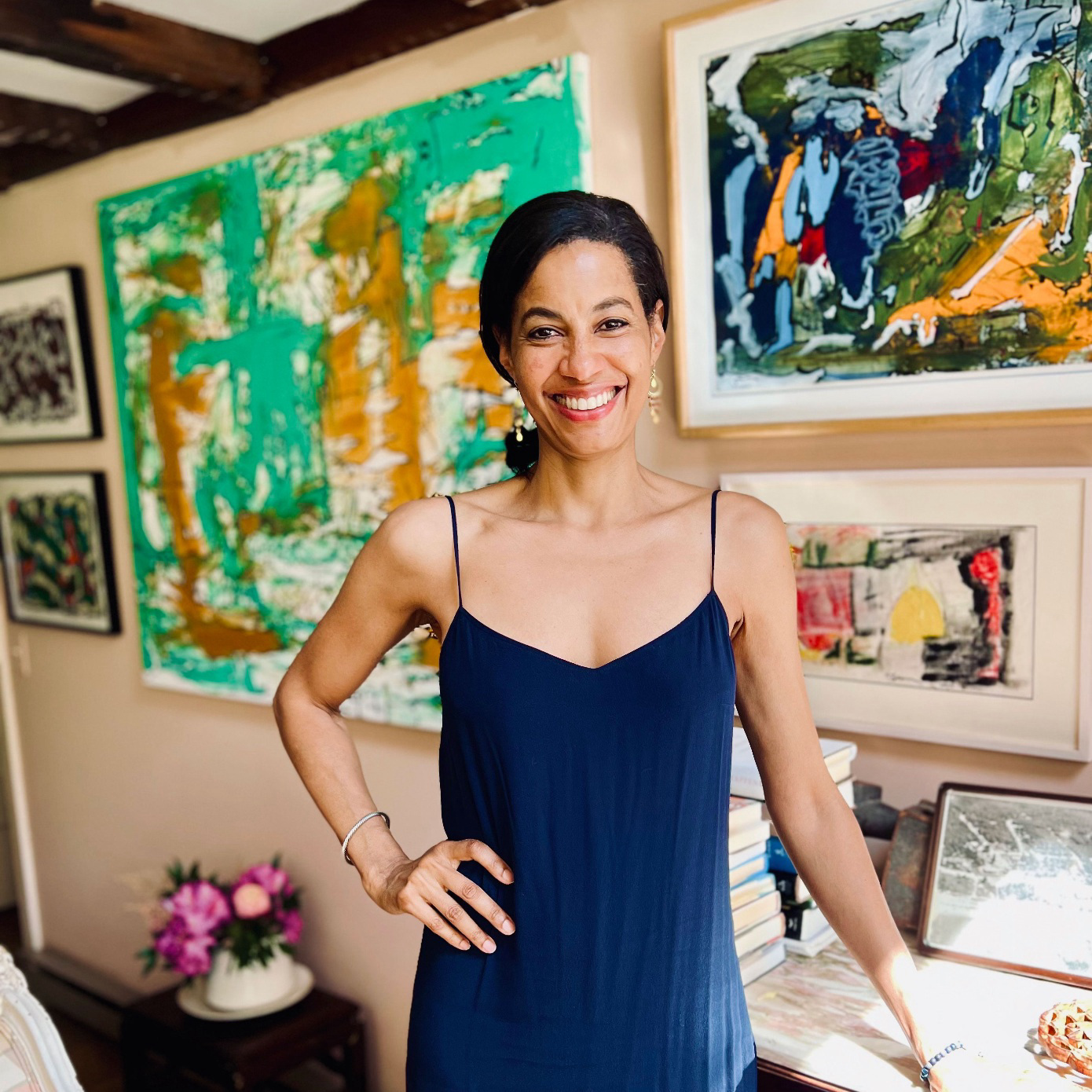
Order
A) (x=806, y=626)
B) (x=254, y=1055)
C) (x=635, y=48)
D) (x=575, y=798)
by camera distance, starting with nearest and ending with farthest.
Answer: (x=575, y=798), (x=806, y=626), (x=635, y=48), (x=254, y=1055)

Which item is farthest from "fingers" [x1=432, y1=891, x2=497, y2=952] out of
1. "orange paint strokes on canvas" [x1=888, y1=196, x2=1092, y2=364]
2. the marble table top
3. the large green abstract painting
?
the large green abstract painting

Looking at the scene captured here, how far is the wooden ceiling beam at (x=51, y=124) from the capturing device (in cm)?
300

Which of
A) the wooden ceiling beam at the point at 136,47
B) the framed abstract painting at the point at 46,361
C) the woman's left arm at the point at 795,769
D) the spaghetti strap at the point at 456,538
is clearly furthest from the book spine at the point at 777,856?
the framed abstract painting at the point at 46,361

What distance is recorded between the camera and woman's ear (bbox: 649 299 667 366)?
1.25 m

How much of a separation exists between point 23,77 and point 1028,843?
2945 millimetres

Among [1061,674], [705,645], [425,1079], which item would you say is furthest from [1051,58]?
[425,1079]

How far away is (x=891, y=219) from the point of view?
166 cm

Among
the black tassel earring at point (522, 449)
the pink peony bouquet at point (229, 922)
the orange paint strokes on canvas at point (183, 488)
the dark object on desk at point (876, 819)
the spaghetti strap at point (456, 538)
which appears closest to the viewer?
the spaghetti strap at point (456, 538)

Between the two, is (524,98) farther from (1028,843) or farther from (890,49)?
(1028,843)

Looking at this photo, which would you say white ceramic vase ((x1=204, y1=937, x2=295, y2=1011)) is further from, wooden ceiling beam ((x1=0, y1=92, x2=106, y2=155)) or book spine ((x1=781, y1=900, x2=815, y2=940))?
wooden ceiling beam ((x1=0, y1=92, x2=106, y2=155))

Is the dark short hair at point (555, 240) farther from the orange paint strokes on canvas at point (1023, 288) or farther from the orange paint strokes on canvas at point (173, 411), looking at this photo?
the orange paint strokes on canvas at point (173, 411)

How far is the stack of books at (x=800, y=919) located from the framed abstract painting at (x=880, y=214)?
72cm

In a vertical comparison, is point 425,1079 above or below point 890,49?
below

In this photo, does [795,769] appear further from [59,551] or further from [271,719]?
[59,551]
